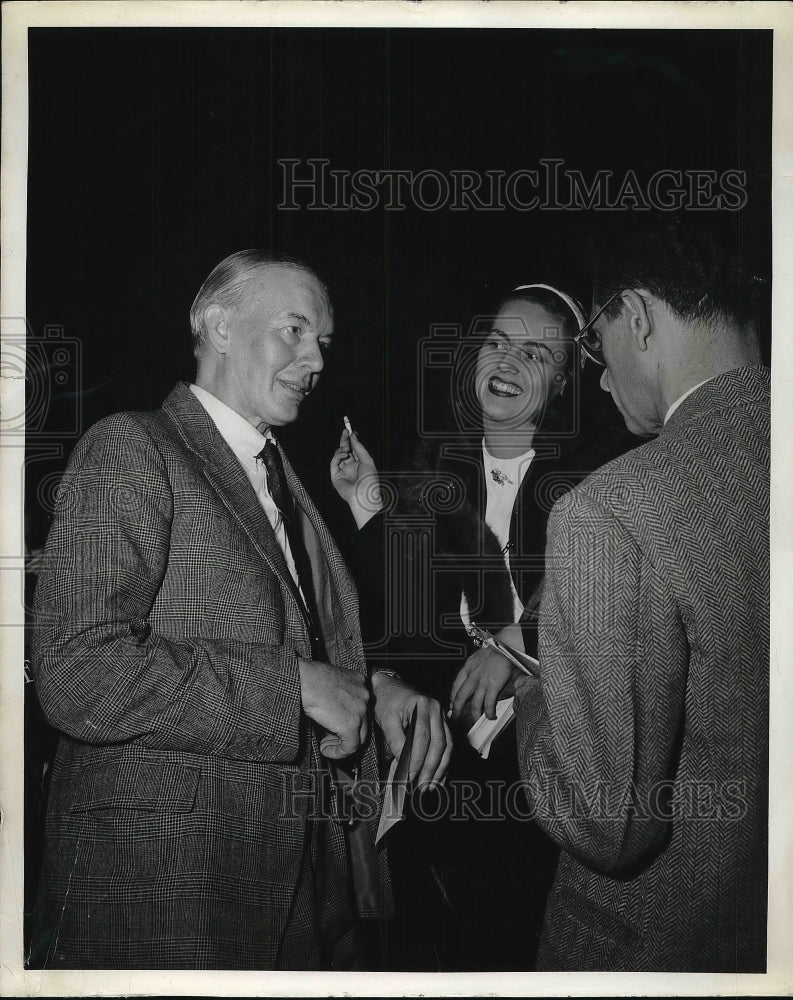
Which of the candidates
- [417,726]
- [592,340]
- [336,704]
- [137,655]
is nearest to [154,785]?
[137,655]

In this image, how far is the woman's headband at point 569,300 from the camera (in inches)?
87.3

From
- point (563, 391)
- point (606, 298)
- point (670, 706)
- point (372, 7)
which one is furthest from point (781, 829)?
point (372, 7)

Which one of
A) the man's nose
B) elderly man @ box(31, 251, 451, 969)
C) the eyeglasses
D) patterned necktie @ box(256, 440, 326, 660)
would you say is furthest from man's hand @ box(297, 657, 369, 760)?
the eyeglasses

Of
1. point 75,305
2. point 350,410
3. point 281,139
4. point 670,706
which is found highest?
point 281,139

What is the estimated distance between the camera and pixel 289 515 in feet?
7.24

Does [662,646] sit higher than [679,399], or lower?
lower

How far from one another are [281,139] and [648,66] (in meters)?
0.94

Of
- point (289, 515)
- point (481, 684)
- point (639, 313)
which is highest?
point (639, 313)

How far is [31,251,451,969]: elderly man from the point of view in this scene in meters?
2.06

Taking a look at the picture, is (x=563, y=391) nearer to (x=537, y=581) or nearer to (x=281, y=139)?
(x=537, y=581)

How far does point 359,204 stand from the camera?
7.36ft

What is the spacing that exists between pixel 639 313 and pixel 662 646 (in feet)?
2.61
